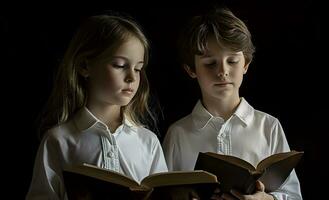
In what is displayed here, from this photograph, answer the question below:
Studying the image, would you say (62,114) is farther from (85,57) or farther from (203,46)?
(203,46)

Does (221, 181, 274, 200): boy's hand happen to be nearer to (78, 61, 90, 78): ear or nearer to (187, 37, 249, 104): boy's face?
(187, 37, 249, 104): boy's face

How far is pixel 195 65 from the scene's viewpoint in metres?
1.59

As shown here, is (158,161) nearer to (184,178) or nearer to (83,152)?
(83,152)

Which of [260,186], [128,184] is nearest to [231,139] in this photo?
[260,186]

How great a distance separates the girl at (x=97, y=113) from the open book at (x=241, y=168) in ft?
0.82

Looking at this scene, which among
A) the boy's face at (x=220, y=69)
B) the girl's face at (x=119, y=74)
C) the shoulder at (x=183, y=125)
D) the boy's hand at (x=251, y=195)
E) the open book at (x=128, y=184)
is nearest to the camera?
the open book at (x=128, y=184)

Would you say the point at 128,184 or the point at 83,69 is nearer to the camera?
the point at 128,184

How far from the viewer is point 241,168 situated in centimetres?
122

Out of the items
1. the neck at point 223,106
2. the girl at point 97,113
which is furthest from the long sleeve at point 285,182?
the girl at point 97,113

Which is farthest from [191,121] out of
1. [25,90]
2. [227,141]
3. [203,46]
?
[25,90]

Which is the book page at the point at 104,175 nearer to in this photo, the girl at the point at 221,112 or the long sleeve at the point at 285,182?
the girl at the point at 221,112

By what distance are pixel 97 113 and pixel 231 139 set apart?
420 mm

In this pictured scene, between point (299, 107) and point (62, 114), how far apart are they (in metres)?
0.83

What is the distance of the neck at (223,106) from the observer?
1.60 metres
